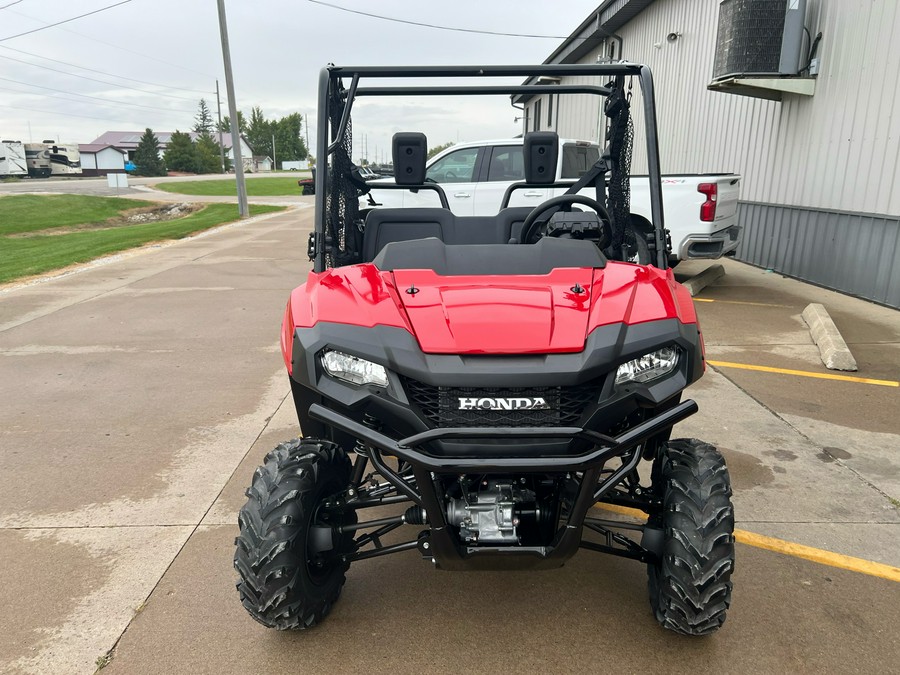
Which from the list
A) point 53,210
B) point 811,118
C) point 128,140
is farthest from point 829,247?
point 128,140

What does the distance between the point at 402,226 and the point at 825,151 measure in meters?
8.18

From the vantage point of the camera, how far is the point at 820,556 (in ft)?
10.1

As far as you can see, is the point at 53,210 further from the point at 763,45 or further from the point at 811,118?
the point at 811,118

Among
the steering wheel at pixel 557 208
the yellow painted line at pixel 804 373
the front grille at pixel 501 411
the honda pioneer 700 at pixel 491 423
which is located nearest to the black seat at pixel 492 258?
the honda pioneer 700 at pixel 491 423

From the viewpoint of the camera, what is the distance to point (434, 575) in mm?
2996

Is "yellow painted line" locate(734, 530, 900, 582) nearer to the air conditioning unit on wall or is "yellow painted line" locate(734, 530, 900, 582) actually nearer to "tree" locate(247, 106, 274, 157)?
the air conditioning unit on wall

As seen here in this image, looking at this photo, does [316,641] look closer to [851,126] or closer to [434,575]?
[434,575]

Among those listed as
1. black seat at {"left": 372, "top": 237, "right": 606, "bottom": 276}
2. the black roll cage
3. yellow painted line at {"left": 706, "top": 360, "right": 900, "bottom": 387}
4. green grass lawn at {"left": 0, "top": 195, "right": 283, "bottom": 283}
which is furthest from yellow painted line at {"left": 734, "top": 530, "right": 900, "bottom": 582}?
green grass lawn at {"left": 0, "top": 195, "right": 283, "bottom": 283}

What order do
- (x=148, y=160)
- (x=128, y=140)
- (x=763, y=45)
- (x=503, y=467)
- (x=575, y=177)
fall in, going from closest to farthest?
(x=503, y=467) < (x=575, y=177) < (x=763, y=45) < (x=148, y=160) < (x=128, y=140)

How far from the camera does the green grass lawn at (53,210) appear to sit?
22.1 m

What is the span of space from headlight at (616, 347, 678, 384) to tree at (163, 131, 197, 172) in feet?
263

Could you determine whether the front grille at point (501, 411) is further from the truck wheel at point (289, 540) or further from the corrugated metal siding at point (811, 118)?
the corrugated metal siding at point (811, 118)

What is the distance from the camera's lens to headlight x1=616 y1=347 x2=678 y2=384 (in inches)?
87.7

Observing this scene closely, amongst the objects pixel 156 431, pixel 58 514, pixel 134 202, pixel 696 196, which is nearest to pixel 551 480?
pixel 58 514
